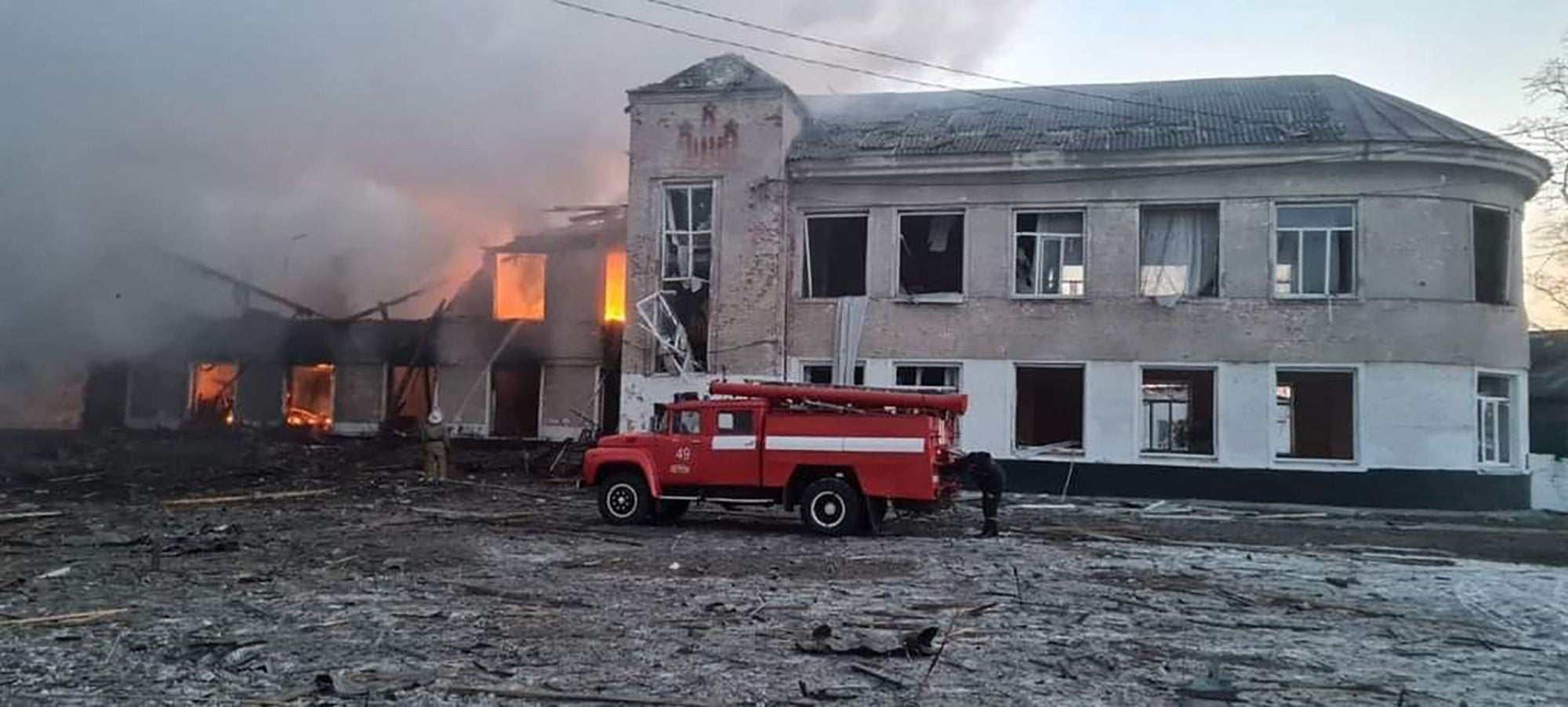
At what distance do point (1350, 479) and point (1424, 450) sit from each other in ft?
4.29

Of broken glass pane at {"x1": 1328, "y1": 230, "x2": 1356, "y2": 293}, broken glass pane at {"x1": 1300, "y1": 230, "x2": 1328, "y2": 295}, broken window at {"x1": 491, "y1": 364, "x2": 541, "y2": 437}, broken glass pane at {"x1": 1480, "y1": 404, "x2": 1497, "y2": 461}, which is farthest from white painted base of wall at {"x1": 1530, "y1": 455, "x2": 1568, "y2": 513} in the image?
broken window at {"x1": 491, "y1": 364, "x2": 541, "y2": 437}

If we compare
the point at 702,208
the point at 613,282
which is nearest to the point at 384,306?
the point at 613,282

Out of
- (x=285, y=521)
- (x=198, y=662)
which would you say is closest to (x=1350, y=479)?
(x=285, y=521)

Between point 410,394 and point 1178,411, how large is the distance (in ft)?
62.8

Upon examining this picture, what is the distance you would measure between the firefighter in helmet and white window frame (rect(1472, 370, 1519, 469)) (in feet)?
61.8

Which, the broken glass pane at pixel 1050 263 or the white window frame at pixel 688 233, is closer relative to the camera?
the broken glass pane at pixel 1050 263

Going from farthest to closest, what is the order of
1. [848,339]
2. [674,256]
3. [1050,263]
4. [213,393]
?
[213,393] → [674,256] → [848,339] → [1050,263]

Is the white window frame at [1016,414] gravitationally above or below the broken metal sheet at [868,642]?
above

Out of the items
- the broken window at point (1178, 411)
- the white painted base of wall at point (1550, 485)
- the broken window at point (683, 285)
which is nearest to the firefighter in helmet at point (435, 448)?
the broken window at point (683, 285)

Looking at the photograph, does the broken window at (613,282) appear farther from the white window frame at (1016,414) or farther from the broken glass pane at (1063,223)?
the broken glass pane at (1063,223)

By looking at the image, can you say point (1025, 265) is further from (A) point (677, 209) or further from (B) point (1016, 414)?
(A) point (677, 209)

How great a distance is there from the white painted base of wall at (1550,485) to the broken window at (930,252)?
11.2 meters

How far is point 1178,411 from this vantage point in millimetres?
20781

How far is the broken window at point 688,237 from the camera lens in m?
22.4
